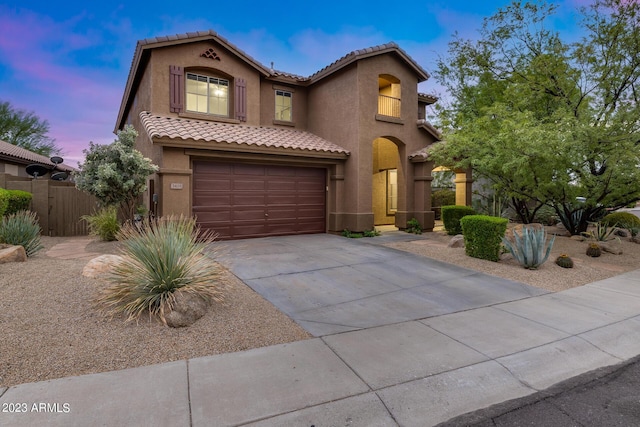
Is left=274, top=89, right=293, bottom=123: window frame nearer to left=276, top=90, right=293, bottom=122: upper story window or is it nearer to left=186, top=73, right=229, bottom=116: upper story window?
left=276, top=90, right=293, bottom=122: upper story window

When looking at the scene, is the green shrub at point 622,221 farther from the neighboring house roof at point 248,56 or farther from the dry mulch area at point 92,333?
the dry mulch area at point 92,333

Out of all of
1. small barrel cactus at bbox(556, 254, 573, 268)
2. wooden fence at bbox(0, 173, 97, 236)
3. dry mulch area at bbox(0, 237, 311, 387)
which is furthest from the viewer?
wooden fence at bbox(0, 173, 97, 236)

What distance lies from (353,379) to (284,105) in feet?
43.3

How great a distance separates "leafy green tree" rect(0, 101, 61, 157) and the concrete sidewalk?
37408 millimetres

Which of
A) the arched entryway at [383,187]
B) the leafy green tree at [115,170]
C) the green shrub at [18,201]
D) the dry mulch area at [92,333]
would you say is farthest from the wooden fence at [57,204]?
the arched entryway at [383,187]

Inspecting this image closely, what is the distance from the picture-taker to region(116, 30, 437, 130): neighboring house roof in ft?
37.0

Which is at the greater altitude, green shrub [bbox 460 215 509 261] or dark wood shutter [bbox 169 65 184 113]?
dark wood shutter [bbox 169 65 184 113]

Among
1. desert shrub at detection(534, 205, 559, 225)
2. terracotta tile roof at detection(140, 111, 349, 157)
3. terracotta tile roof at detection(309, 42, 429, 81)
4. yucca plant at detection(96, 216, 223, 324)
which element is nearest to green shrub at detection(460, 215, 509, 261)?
terracotta tile roof at detection(140, 111, 349, 157)

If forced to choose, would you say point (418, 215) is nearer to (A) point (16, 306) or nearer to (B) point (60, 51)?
(A) point (16, 306)

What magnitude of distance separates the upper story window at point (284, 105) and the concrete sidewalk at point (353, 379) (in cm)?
1175

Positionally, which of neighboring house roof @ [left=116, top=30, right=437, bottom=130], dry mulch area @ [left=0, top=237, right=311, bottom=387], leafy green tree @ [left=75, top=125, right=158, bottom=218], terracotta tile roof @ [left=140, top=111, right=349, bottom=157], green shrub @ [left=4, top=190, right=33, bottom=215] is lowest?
dry mulch area @ [left=0, top=237, right=311, bottom=387]

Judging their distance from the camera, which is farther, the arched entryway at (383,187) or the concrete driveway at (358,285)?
the arched entryway at (383,187)

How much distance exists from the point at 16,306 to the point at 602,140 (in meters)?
12.7

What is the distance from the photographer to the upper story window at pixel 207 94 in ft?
40.1
